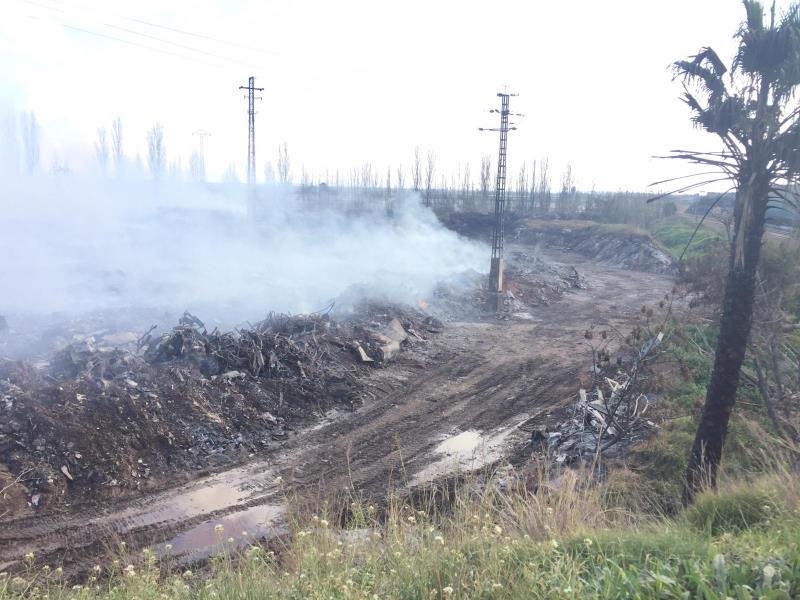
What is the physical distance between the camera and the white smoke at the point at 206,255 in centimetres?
1788

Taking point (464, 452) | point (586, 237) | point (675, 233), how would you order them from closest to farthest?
point (464, 452)
point (675, 233)
point (586, 237)

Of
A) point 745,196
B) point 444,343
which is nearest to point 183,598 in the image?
point 745,196

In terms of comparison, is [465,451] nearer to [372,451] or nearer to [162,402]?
[372,451]

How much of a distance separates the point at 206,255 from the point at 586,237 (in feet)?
106

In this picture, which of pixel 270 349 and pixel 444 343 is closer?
pixel 270 349

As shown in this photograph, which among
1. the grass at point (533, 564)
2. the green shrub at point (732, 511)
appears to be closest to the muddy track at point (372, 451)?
the grass at point (533, 564)

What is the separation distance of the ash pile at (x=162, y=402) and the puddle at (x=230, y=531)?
4.88ft

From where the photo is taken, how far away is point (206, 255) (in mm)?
24594

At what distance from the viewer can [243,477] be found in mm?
8656

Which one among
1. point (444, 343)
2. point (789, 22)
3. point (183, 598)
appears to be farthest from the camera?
point (444, 343)

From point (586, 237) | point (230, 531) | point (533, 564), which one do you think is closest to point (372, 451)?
point (230, 531)

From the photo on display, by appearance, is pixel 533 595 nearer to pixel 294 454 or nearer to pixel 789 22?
pixel 789 22

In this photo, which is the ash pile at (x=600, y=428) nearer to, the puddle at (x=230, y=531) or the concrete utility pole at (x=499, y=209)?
the puddle at (x=230, y=531)

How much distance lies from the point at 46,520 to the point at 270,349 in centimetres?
A: 584
